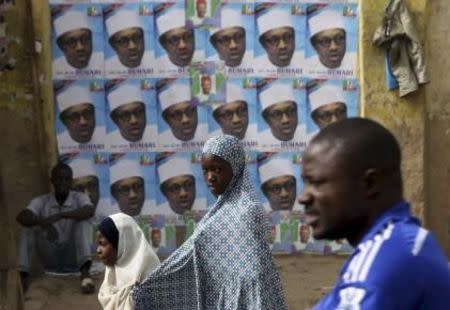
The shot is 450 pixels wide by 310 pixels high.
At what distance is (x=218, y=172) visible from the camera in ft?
16.4

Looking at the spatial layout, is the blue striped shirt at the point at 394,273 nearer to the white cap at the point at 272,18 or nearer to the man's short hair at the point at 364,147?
the man's short hair at the point at 364,147

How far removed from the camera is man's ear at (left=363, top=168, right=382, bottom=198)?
2.30m

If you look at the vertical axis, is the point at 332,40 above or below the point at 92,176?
above

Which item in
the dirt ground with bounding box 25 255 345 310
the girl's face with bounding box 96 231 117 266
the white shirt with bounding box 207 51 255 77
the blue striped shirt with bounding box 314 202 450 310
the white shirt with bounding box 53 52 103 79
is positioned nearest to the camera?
the blue striped shirt with bounding box 314 202 450 310

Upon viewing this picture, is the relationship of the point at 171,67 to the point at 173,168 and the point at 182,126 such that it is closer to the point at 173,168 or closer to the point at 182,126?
the point at 182,126

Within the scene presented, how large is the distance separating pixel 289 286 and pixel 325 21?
2029 millimetres

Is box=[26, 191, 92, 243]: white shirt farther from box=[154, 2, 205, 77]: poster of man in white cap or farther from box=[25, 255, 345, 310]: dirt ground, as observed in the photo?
box=[154, 2, 205, 77]: poster of man in white cap

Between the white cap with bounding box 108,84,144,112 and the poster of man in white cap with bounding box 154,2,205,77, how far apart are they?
0.75ft

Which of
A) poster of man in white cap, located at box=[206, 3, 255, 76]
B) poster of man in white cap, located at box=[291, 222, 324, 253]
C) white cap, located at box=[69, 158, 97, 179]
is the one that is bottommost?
poster of man in white cap, located at box=[291, 222, 324, 253]

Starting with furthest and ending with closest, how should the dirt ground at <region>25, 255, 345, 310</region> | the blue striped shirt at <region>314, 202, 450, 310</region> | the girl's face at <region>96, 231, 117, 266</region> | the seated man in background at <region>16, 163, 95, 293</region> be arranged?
the seated man in background at <region>16, 163, 95, 293</region>, the dirt ground at <region>25, 255, 345, 310</region>, the girl's face at <region>96, 231, 117, 266</region>, the blue striped shirt at <region>314, 202, 450, 310</region>

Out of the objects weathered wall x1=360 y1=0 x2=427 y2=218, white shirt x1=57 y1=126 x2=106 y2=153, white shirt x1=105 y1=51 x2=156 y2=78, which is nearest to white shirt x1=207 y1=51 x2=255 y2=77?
white shirt x1=105 y1=51 x2=156 y2=78

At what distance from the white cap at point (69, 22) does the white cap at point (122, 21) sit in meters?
0.18

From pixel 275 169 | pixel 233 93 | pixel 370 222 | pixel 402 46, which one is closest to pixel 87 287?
pixel 275 169

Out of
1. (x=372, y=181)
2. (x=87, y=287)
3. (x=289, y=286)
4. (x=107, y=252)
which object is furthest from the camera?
(x=289, y=286)
